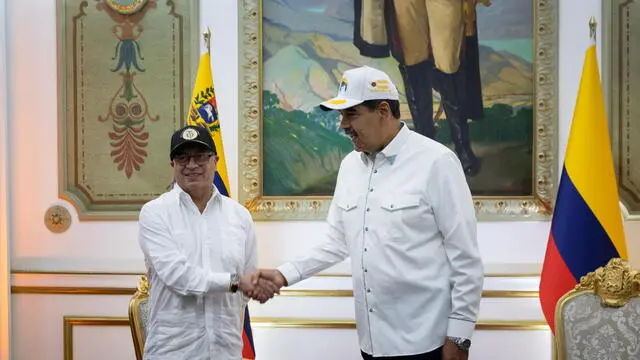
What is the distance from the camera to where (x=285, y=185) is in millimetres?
3674

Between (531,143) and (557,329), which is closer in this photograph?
(557,329)

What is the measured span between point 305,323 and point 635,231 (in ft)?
5.74

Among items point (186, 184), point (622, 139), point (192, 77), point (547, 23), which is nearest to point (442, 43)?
point (547, 23)

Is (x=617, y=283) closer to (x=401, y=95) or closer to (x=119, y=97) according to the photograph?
(x=401, y=95)

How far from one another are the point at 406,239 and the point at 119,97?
7.39 ft

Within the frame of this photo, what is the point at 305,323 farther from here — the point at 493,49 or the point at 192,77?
the point at 493,49

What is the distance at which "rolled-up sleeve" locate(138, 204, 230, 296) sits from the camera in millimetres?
2041

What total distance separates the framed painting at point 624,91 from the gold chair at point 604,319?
3.60 feet

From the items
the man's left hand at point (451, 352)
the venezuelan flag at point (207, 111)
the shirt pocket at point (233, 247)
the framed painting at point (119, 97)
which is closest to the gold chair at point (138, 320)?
the shirt pocket at point (233, 247)

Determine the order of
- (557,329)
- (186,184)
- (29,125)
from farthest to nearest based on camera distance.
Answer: (29,125) < (557,329) < (186,184)

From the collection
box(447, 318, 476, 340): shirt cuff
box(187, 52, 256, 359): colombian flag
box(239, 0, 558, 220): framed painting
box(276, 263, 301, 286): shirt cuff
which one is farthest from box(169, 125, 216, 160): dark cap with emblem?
box(239, 0, 558, 220): framed painting

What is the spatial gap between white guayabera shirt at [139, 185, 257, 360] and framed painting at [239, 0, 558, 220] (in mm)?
1449

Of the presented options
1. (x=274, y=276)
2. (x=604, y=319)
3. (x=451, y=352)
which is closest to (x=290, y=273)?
(x=274, y=276)

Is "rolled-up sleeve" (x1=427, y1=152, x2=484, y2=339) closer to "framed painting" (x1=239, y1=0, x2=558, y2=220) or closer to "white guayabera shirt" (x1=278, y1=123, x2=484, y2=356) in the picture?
"white guayabera shirt" (x1=278, y1=123, x2=484, y2=356)
